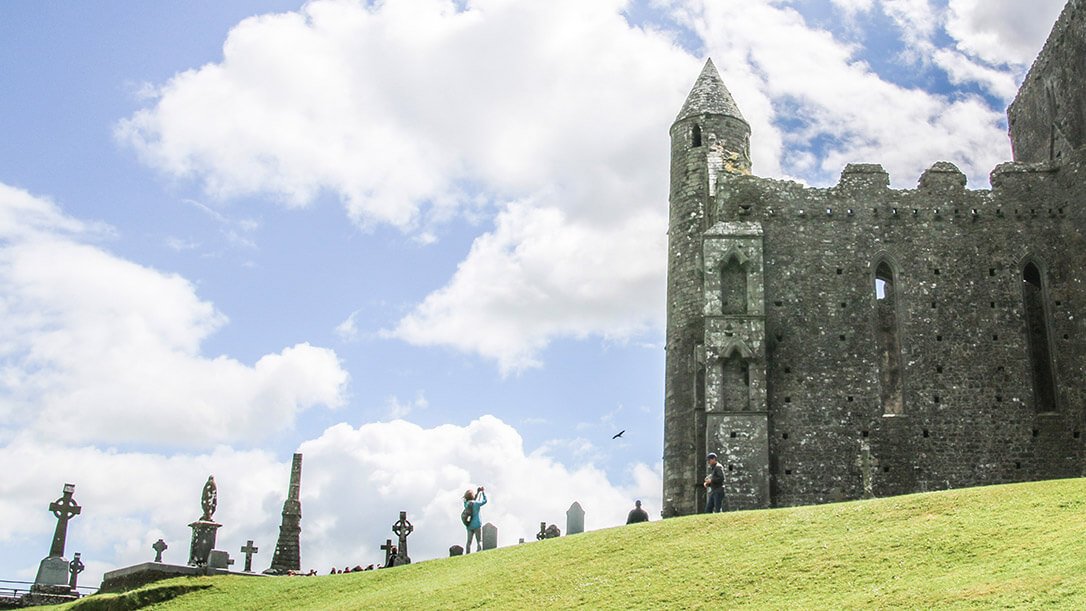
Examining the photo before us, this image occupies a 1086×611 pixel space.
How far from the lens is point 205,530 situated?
102 ft

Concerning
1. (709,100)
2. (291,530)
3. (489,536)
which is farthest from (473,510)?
(709,100)

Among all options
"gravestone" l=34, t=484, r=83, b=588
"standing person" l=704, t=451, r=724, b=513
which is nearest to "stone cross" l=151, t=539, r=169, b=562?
"gravestone" l=34, t=484, r=83, b=588

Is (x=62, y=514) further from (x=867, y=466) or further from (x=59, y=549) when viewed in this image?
(x=867, y=466)

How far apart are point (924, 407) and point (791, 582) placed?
16.9 m

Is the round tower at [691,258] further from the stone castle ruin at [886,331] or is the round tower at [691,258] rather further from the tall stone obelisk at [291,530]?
the tall stone obelisk at [291,530]

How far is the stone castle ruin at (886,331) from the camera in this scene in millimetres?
32156

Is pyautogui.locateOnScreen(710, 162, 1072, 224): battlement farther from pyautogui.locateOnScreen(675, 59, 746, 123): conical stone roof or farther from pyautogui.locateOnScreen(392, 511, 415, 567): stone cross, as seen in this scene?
pyautogui.locateOnScreen(392, 511, 415, 567): stone cross

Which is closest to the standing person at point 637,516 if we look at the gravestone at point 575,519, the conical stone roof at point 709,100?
the gravestone at point 575,519

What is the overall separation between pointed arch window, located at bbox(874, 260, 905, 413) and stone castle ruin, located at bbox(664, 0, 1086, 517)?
0.21ft

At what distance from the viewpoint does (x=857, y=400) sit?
108ft

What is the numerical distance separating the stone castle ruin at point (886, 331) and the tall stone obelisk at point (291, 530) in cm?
1100

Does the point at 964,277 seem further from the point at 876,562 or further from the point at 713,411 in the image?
the point at 876,562

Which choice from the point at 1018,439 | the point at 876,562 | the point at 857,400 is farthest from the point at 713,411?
the point at 876,562

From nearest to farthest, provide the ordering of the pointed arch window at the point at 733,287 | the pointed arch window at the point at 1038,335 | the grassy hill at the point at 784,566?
the grassy hill at the point at 784,566, the pointed arch window at the point at 1038,335, the pointed arch window at the point at 733,287
